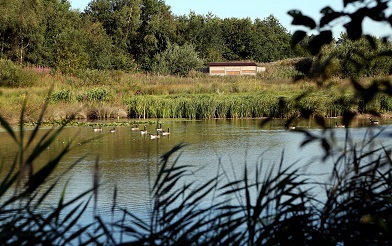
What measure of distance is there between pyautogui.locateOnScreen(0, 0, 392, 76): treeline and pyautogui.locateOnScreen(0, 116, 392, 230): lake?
50.1 ft

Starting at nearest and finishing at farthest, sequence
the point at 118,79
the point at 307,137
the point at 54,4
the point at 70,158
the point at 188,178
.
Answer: the point at 307,137, the point at 188,178, the point at 70,158, the point at 118,79, the point at 54,4

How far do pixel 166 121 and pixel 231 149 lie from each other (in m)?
7.85

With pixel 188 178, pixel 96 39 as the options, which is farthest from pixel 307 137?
pixel 96 39

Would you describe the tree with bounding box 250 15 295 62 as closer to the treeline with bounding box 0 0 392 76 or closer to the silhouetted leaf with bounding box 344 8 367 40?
the treeline with bounding box 0 0 392 76

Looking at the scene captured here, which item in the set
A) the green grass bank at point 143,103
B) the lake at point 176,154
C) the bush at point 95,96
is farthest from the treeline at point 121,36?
the lake at point 176,154

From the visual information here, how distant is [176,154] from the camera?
1262 cm

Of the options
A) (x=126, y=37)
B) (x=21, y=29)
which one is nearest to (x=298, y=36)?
(x=21, y=29)

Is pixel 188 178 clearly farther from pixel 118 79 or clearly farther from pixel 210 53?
pixel 210 53

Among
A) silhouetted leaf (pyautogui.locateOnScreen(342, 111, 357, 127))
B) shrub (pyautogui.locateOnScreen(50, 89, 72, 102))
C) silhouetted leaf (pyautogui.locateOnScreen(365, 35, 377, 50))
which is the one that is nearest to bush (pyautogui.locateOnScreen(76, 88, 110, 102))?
shrub (pyautogui.locateOnScreen(50, 89, 72, 102))

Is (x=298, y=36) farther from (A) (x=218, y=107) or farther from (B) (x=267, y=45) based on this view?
(B) (x=267, y=45)

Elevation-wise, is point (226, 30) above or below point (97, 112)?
above

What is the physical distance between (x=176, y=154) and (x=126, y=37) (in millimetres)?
42884

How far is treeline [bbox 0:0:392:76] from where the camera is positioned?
38562 millimetres

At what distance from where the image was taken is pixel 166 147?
13289 millimetres
